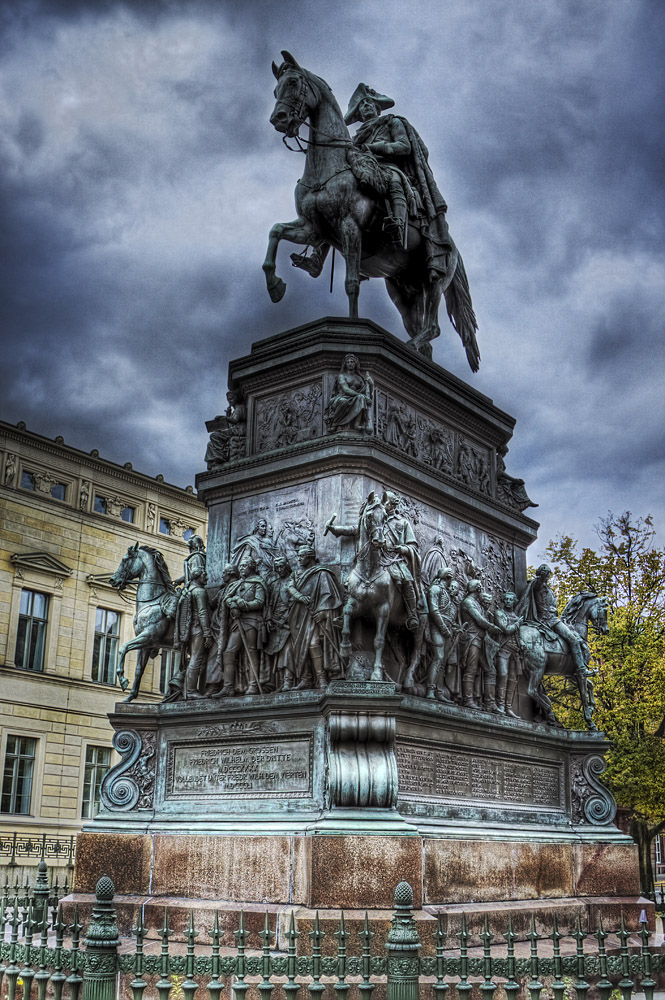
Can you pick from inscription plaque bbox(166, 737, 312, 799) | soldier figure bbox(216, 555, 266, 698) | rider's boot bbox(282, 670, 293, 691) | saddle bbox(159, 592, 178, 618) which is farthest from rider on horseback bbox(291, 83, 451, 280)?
inscription plaque bbox(166, 737, 312, 799)

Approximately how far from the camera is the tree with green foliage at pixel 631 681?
29.4 meters

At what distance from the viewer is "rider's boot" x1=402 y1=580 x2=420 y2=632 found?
1248 cm

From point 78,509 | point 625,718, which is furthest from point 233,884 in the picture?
point 78,509

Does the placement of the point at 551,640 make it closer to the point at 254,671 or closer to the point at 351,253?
the point at 254,671

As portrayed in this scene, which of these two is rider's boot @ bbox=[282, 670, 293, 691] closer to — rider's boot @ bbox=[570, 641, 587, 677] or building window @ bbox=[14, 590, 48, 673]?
rider's boot @ bbox=[570, 641, 587, 677]

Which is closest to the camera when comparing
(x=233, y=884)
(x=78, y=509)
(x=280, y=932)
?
(x=280, y=932)

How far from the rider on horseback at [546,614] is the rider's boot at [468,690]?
1969 mm

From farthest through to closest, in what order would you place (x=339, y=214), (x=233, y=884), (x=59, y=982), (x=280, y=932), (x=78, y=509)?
(x=78, y=509)
(x=339, y=214)
(x=233, y=884)
(x=280, y=932)
(x=59, y=982)

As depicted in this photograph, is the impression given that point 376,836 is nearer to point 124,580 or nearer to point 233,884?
point 233,884

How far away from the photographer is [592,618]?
16.2 metres

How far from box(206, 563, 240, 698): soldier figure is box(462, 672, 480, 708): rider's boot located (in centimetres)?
307

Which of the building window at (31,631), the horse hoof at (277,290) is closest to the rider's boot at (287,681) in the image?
the horse hoof at (277,290)

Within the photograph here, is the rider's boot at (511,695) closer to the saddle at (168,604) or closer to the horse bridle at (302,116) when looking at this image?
the saddle at (168,604)

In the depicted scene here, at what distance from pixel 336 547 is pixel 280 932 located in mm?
4378
